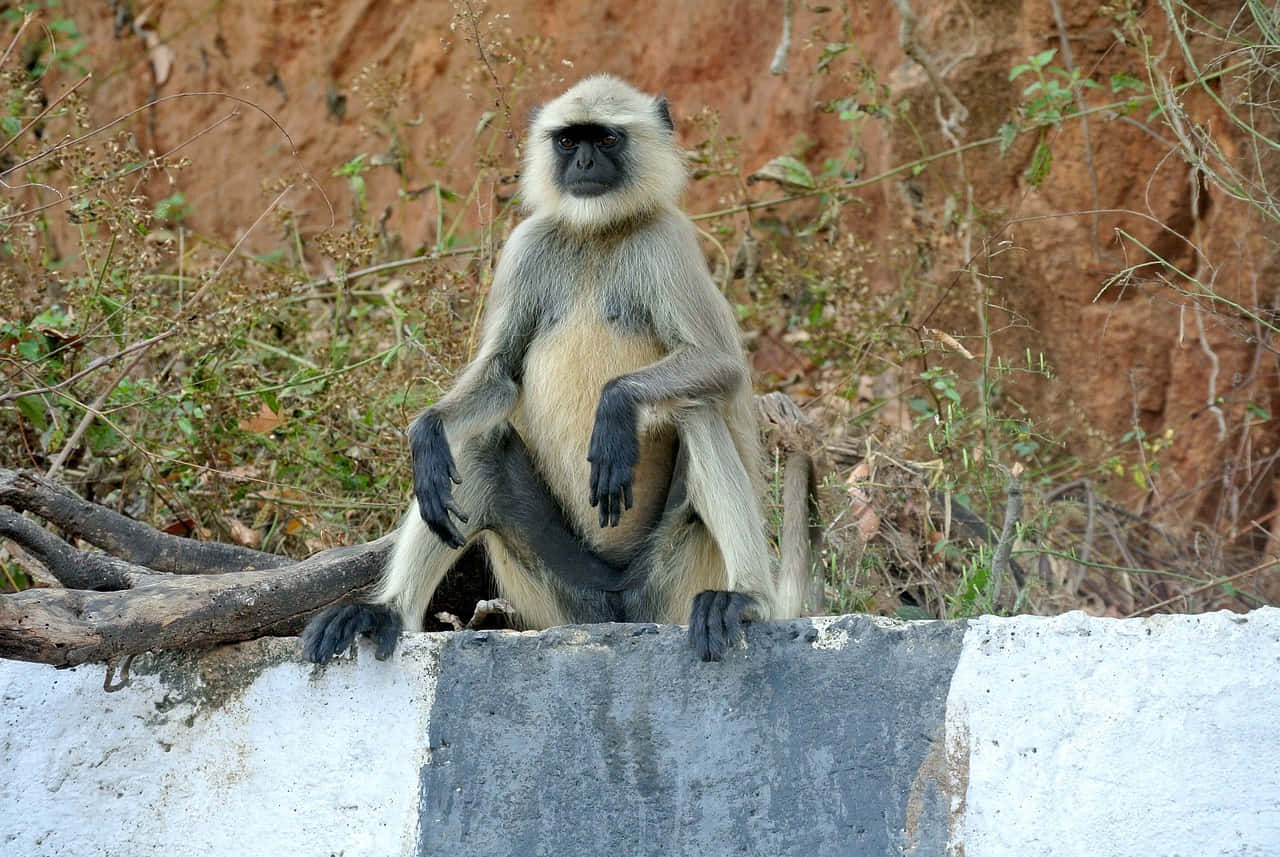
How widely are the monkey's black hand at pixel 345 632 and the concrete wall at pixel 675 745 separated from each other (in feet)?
0.13

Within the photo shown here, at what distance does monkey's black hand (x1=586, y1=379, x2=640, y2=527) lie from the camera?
3.07m

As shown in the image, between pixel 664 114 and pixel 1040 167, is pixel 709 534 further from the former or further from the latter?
pixel 1040 167

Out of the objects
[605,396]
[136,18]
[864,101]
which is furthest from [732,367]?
[136,18]

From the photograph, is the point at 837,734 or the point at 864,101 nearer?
the point at 837,734

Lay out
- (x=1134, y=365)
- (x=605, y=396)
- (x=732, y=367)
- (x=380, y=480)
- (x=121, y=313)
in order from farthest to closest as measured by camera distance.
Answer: (x=1134, y=365)
(x=380, y=480)
(x=121, y=313)
(x=732, y=367)
(x=605, y=396)

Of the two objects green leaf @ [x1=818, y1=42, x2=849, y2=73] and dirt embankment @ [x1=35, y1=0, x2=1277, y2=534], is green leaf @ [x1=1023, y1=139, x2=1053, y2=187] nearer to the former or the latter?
dirt embankment @ [x1=35, y1=0, x2=1277, y2=534]

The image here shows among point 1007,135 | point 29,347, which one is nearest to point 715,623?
point 29,347

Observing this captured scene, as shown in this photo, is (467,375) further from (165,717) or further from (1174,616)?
(1174,616)

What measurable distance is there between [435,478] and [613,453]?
400mm

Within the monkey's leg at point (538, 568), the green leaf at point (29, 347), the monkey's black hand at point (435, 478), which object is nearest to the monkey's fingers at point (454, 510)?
the monkey's black hand at point (435, 478)

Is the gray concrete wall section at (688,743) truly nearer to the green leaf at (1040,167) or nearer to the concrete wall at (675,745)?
the concrete wall at (675,745)

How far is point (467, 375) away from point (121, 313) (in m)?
1.11

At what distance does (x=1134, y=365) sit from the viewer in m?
5.75

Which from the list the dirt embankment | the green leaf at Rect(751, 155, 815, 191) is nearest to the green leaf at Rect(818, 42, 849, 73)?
the dirt embankment
